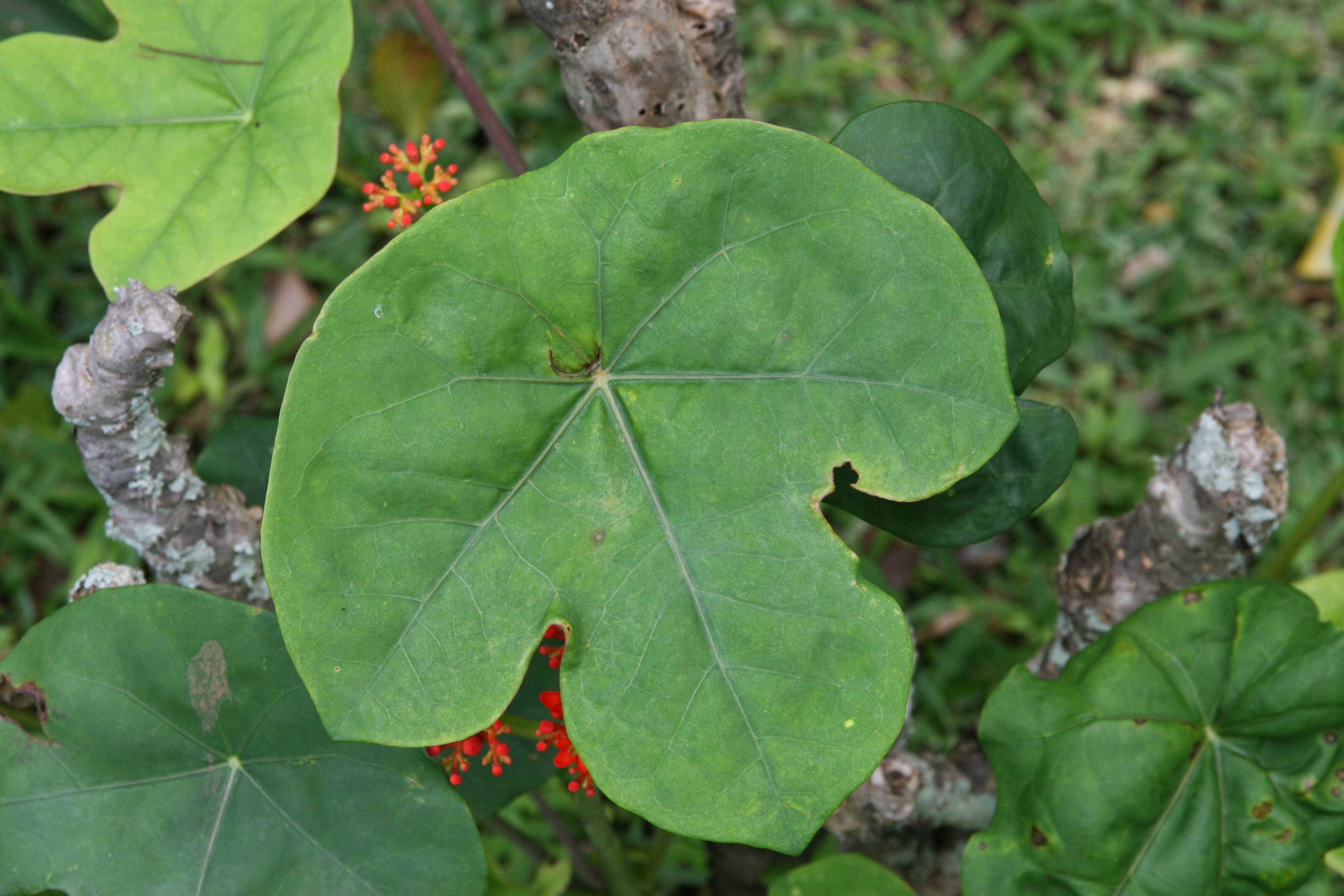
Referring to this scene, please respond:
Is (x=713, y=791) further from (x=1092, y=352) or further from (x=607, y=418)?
(x=1092, y=352)

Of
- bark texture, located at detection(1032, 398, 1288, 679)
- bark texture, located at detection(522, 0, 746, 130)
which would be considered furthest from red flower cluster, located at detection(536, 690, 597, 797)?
bark texture, located at detection(1032, 398, 1288, 679)

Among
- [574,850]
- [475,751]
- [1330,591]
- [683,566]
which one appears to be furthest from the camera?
[574,850]

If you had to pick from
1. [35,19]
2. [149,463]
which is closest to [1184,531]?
[149,463]

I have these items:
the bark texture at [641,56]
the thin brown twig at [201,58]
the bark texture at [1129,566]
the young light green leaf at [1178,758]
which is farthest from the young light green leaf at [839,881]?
the thin brown twig at [201,58]

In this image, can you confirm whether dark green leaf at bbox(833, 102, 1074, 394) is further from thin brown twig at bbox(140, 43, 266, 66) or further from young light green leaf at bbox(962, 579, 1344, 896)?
thin brown twig at bbox(140, 43, 266, 66)

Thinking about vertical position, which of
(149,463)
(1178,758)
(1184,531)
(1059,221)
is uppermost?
(149,463)

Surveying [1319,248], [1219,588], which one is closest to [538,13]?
[1219,588]

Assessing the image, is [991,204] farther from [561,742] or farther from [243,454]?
[243,454]

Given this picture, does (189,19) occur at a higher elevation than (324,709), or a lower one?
higher
